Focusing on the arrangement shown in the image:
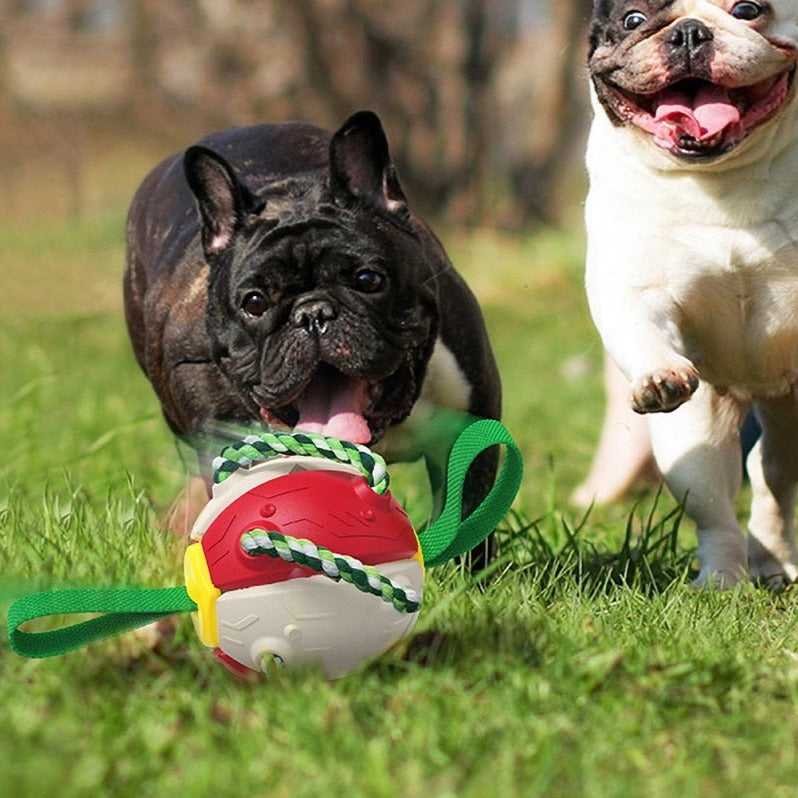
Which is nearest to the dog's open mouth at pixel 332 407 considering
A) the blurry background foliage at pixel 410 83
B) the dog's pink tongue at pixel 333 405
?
the dog's pink tongue at pixel 333 405

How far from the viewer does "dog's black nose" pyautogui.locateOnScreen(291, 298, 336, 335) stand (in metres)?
2.84

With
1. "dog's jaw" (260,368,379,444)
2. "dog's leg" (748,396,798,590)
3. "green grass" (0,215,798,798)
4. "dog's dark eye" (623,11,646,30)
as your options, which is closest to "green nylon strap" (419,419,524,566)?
"green grass" (0,215,798,798)

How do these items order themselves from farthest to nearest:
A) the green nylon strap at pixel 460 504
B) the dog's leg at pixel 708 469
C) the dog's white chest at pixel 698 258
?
1. the dog's leg at pixel 708 469
2. the dog's white chest at pixel 698 258
3. the green nylon strap at pixel 460 504

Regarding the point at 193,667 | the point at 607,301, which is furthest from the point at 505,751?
the point at 607,301

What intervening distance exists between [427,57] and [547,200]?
165 centimetres

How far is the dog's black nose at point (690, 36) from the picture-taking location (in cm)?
283

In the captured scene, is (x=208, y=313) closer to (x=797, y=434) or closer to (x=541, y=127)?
(x=797, y=434)

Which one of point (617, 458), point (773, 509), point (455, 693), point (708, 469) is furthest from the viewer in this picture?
point (617, 458)

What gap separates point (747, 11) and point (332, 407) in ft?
3.60

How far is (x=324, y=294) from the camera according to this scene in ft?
9.50

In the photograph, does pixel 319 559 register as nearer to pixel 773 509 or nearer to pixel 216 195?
pixel 216 195

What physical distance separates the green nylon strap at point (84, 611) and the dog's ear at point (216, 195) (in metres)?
1.11

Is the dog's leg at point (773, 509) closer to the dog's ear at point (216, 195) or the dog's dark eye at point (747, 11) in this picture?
the dog's dark eye at point (747, 11)

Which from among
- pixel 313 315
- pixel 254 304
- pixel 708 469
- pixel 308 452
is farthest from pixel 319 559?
pixel 708 469
